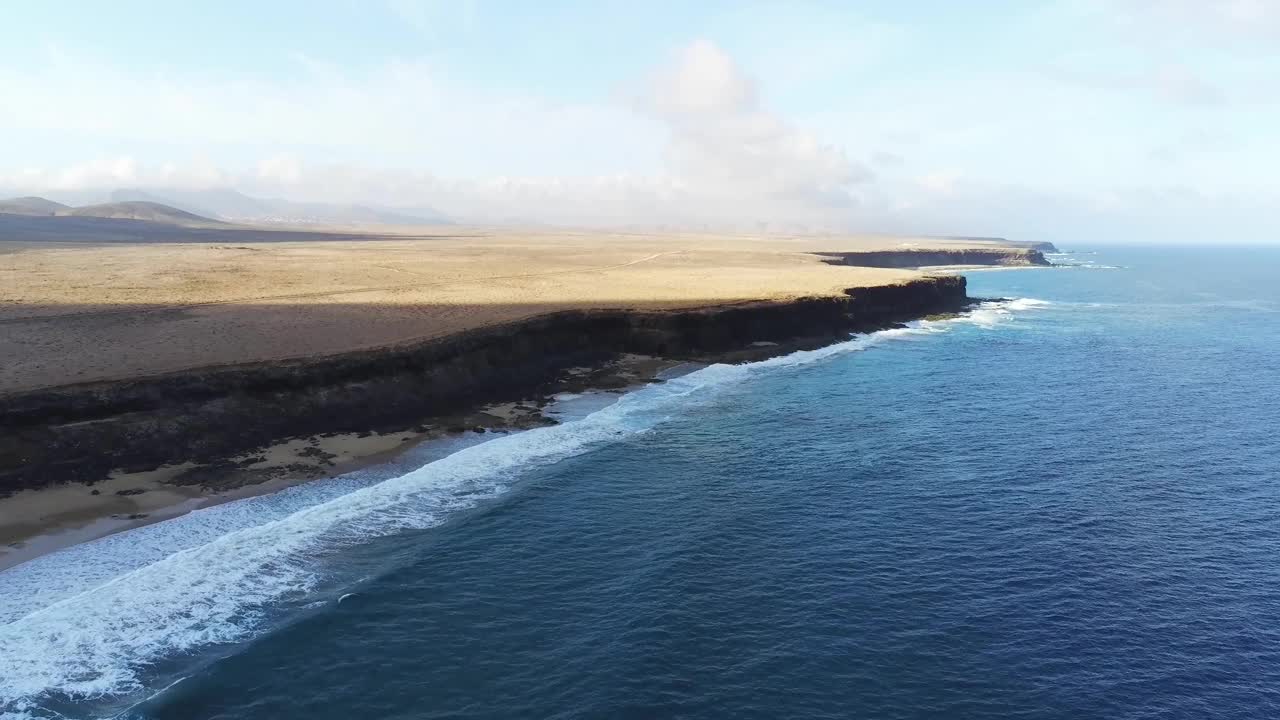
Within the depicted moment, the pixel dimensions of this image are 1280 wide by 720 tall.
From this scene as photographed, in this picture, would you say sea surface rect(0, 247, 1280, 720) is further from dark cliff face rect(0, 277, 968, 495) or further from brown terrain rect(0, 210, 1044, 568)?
dark cliff face rect(0, 277, 968, 495)

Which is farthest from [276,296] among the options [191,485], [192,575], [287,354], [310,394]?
[192,575]

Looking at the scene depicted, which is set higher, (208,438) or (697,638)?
(208,438)

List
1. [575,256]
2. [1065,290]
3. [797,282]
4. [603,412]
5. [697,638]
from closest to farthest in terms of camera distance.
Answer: [697,638], [603,412], [797,282], [575,256], [1065,290]

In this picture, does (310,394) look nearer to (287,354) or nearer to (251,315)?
(287,354)

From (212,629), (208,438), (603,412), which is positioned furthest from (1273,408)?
(208,438)

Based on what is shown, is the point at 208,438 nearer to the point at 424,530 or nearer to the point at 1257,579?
the point at 424,530

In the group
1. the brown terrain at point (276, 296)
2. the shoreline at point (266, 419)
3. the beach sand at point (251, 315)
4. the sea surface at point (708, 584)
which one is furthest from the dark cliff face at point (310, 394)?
the sea surface at point (708, 584)

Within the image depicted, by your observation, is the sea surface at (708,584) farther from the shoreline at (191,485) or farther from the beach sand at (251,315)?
the beach sand at (251,315)

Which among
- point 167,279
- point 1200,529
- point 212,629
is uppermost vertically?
point 167,279
